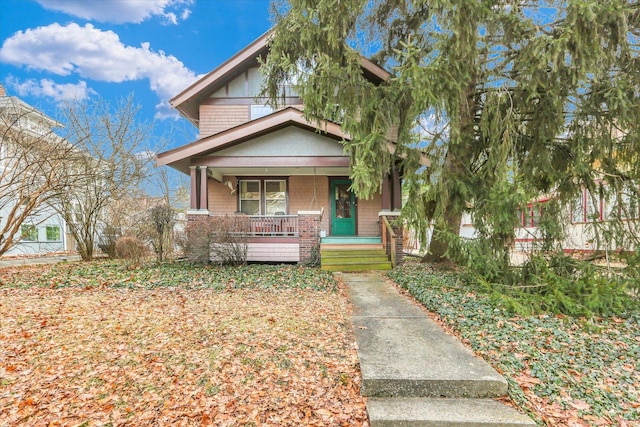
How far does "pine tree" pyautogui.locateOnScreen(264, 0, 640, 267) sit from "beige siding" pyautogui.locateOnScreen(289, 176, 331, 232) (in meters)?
4.97

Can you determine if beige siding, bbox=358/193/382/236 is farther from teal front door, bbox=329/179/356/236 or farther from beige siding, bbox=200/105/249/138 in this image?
beige siding, bbox=200/105/249/138

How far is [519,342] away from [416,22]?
7.64 m

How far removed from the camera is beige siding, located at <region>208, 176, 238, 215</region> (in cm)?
1221

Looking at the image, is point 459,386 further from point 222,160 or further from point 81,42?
point 81,42

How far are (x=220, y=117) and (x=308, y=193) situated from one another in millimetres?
4244

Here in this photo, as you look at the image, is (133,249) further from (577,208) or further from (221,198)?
(577,208)

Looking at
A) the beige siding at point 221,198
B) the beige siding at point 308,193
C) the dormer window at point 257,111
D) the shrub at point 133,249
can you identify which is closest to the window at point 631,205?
the beige siding at point 308,193

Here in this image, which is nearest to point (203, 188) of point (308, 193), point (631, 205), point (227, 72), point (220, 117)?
point (220, 117)

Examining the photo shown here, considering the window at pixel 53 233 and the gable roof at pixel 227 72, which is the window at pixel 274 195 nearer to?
the gable roof at pixel 227 72

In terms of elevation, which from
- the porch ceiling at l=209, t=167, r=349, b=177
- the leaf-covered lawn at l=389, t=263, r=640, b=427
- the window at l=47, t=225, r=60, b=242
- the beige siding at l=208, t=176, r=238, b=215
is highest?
the porch ceiling at l=209, t=167, r=349, b=177

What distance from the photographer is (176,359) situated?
3.47m

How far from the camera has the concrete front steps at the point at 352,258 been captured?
8.96 metres

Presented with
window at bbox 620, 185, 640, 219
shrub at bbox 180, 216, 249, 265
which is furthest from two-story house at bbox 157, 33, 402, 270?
window at bbox 620, 185, 640, 219

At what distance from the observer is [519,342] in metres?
3.78
